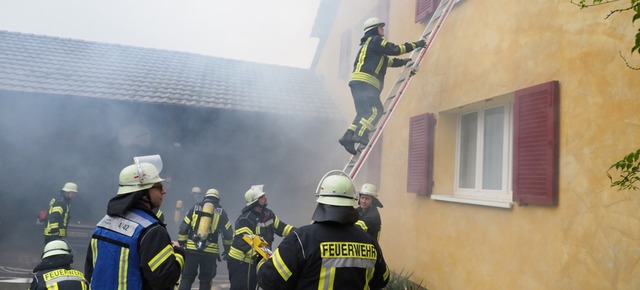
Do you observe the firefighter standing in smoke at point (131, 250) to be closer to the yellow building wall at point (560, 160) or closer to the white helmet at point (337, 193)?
the white helmet at point (337, 193)

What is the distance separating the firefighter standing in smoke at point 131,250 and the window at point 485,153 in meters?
3.12

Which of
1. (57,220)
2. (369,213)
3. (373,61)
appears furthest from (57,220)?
(373,61)

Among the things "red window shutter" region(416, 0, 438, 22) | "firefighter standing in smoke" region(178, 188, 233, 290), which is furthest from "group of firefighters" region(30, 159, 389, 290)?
"red window shutter" region(416, 0, 438, 22)

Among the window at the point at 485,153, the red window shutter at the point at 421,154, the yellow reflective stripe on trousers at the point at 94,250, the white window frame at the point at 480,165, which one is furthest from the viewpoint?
the red window shutter at the point at 421,154

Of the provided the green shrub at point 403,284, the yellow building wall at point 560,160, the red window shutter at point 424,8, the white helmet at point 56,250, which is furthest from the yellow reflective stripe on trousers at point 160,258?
the red window shutter at point 424,8

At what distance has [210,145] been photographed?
9.41 meters

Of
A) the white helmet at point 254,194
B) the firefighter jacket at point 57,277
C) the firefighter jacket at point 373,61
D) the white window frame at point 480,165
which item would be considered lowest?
the firefighter jacket at point 57,277

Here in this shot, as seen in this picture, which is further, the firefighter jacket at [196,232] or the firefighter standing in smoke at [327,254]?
the firefighter jacket at [196,232]

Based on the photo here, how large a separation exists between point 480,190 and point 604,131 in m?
1.66

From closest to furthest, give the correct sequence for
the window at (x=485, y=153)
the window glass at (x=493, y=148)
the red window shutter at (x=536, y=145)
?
the red window shutter at (x=536, y=145), the window at (x=485, y=153), the window glass at (x=493, y=148)

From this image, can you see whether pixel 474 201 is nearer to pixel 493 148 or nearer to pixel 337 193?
pixel 493 148

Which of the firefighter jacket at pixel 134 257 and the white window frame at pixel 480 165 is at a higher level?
the white window frame at pixel 480 165

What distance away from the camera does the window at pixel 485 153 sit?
170 inches

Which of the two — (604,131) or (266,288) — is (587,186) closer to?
(604,131)
